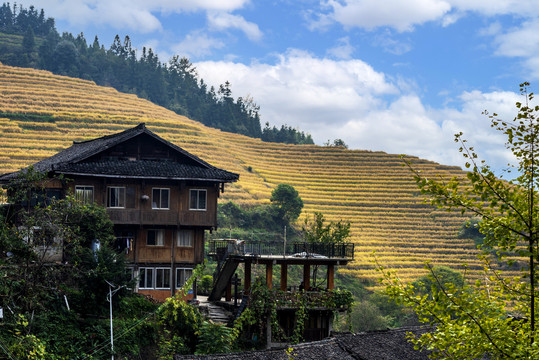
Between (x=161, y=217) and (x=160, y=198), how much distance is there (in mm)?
1084

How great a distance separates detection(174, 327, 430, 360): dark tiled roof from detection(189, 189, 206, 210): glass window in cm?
1096

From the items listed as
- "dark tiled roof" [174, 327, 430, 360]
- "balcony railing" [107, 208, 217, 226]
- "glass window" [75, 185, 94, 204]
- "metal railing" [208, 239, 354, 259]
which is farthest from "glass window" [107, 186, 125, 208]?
"dark tiled roof" [174, 327, 430, 360]

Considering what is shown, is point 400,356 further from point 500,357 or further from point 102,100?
point 102,100

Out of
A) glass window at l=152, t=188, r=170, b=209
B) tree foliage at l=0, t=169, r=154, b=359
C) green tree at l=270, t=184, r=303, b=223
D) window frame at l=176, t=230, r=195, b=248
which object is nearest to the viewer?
tree foliage at l=0, t=169, r=154, b=359

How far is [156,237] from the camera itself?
38.0m

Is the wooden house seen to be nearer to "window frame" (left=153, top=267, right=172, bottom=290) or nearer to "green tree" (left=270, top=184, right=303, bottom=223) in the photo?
"window frame" (left=153, top=267, right=172, bottom=290)

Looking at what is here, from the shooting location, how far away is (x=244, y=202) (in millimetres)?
82062

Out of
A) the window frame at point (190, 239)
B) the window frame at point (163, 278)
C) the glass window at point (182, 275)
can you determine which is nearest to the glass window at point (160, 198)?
the window frame at point (190, 239)

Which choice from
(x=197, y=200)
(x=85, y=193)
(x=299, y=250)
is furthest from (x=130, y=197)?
(x=299, y=250)

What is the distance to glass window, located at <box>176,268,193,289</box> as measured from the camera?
37.8m

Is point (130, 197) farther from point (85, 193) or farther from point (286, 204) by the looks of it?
point (286, 204)

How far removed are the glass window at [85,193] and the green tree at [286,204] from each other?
4065cm

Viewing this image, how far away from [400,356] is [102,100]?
318 ft

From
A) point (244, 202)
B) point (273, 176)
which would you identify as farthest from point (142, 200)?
point (273, 176)
